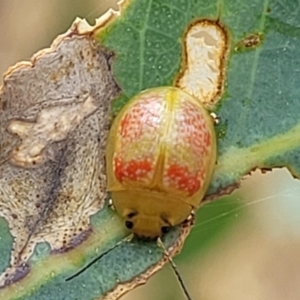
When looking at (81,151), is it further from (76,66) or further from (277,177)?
(277,177)

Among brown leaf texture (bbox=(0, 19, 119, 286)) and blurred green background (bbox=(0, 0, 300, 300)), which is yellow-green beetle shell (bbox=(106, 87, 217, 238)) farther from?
blurred green background (bbox=(0, 0, 300, 300))

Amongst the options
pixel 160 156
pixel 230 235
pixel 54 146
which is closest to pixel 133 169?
pixel 160 156

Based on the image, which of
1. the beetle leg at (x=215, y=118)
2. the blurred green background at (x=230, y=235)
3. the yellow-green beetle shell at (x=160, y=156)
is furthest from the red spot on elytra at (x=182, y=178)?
the blurred green background at (x=230, y=235)

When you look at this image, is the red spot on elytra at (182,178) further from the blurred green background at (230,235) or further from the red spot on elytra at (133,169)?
the blurred green background at (230,235)

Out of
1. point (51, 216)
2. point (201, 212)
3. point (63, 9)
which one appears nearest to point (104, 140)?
point (51, 216)

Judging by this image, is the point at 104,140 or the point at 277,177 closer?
the point at 104,140

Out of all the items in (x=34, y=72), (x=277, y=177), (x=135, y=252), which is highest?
(x=34, y=72)
